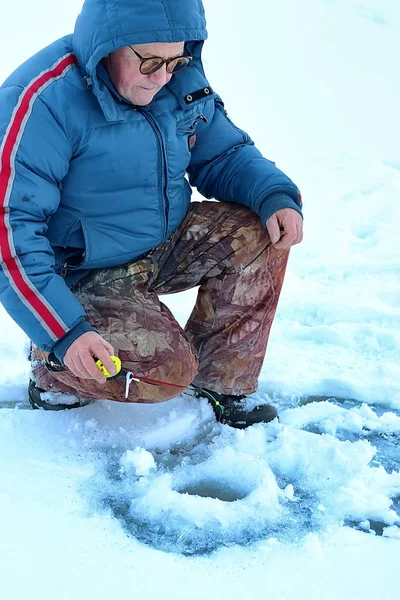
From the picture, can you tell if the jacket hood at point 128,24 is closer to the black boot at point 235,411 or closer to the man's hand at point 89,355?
the man's hand at point 89,355

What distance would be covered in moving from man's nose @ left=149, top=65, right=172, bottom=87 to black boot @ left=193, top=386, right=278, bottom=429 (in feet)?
3.03

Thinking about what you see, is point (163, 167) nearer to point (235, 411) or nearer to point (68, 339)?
point (68, 339)

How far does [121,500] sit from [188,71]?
119 centimetres

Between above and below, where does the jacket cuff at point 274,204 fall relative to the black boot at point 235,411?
above

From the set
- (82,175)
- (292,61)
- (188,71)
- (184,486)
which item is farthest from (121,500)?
(292,61)

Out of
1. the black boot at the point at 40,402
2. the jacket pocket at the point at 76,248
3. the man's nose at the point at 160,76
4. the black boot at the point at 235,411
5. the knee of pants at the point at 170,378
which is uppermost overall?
the man's nose at the point at 160,76

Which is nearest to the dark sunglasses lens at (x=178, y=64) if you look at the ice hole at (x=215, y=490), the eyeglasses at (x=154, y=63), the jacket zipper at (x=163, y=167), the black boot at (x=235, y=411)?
the eyeglasses at (x=154, y=63)

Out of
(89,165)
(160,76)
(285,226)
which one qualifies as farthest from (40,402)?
(160,76)

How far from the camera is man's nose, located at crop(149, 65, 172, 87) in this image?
1.74 meters

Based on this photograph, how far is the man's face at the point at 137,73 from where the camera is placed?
5.56 ft

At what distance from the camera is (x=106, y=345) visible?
1654mm

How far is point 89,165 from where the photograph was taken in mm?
1809

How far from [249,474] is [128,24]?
1.17 m

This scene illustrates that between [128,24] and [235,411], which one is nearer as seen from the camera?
[128,24]
